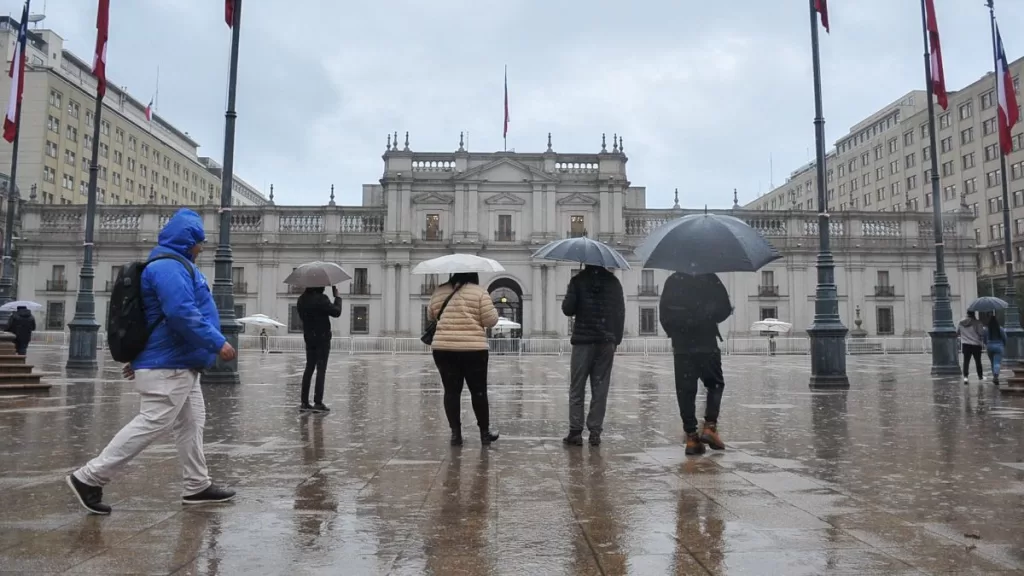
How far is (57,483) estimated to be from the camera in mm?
4426

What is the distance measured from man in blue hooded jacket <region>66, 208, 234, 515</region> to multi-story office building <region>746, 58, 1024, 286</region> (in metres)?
48.1

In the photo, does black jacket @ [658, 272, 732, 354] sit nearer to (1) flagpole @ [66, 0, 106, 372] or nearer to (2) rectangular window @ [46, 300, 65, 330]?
(1) flagpole @ [66, 0, 106, 372]

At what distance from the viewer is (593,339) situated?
6270 millimetres

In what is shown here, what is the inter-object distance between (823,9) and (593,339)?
395 inches

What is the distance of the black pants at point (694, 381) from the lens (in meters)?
5.95

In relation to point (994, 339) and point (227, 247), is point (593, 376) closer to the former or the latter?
point (227, 247)

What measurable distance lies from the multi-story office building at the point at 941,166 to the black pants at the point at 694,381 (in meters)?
44.6

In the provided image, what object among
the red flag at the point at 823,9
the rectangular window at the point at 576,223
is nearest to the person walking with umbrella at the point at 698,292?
the red flag at the point at 823,9

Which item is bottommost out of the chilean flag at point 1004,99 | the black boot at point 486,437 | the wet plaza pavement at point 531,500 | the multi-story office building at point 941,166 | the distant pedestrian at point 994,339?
the wet plaza pavement at point 531,500

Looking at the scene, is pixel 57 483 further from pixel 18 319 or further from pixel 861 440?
pixel 18 319

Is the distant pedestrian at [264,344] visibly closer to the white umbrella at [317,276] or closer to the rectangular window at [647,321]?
the rectangular window at [647,321]

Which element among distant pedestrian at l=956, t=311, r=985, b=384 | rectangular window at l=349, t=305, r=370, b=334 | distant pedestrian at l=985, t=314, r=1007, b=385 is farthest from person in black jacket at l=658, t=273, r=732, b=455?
rectangular window at l=349, t=305, r=370, b=334

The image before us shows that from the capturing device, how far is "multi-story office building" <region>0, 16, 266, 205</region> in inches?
2128

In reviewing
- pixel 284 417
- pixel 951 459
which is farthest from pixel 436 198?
pixel 951 459
